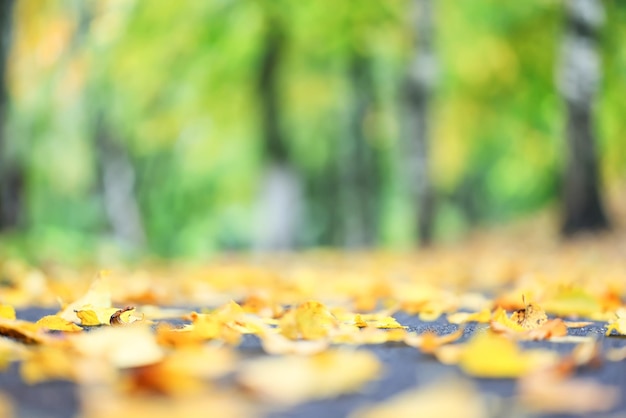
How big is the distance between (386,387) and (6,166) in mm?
7271

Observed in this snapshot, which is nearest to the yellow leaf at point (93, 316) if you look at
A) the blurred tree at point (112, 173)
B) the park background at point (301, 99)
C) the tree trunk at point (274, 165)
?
the park background at point (301, 99)

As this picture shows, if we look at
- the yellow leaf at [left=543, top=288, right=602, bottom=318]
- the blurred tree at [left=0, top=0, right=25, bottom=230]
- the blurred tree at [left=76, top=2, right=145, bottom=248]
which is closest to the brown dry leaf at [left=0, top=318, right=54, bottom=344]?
the yellow leaf at [left=543, top=288, right=602, bottom=318]

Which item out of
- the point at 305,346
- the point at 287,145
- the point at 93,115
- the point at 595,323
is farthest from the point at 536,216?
the point at 305,346

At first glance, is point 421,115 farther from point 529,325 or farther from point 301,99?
point 529,325

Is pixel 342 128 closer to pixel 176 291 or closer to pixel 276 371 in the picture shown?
pixel 176 291

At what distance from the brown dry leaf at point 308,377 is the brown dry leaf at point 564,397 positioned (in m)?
0.30

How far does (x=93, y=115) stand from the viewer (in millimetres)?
16188

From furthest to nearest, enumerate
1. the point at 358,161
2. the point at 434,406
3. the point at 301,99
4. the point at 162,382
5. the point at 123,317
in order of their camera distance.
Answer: the point at 301,99
the point at 358,161
the point at 123,317
the point at 162,382
the point at 434,406

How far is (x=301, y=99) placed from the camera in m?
15.7

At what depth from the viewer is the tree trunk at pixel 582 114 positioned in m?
8.89

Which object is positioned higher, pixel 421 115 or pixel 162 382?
pixel 421 115

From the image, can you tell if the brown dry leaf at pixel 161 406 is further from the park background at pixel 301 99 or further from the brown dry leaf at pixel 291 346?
the park background at pixel 301 99

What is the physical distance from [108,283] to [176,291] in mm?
2021

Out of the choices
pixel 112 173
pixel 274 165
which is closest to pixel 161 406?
pixel 274 165
